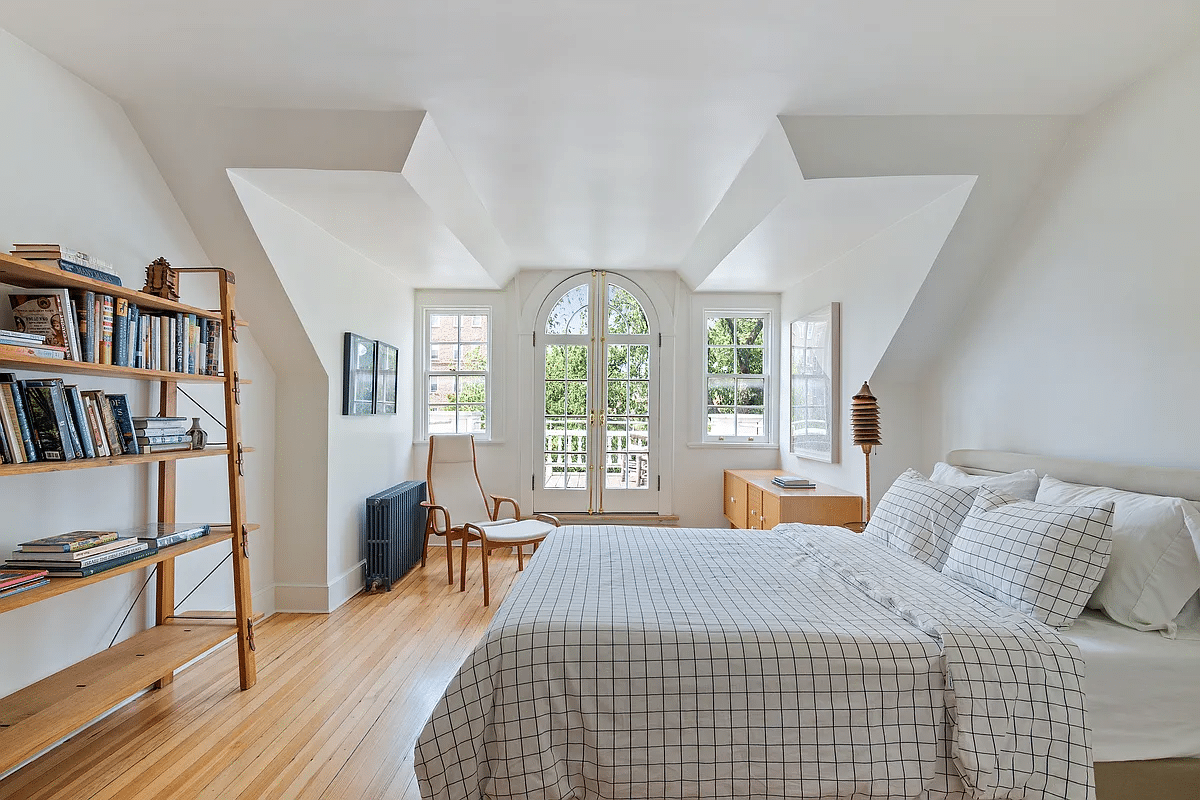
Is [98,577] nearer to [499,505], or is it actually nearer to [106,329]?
[106,329]

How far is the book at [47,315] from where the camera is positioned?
215 cm

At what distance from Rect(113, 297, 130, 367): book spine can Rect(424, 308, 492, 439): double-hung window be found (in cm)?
356

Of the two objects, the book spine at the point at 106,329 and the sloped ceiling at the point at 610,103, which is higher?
the sloped ceiling at the point at 610,103

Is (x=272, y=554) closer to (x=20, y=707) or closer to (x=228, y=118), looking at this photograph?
(x=20, y=707)

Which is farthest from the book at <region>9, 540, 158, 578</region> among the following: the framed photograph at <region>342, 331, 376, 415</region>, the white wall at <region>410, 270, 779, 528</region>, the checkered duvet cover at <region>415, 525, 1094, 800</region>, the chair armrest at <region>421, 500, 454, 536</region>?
the white wall at <region>410, 270, 779, 528</region>

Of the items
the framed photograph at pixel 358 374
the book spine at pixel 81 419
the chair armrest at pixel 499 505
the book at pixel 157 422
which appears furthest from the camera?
the chair armrest at pixel 499 505

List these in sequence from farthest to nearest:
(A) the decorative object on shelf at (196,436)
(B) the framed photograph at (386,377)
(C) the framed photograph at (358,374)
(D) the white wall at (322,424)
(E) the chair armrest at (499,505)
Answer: (E) the chair armrest at (499,505), (B) the framed photograph at (386,377), (C) the framed photograph at (358,374), (D) the white wall at (322,424), (A) the decorative object on shelf at (196,436)

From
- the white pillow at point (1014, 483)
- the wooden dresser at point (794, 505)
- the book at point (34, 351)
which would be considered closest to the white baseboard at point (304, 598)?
the book at point (34, 351)

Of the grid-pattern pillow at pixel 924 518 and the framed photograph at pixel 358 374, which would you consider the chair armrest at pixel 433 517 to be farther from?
the grid-pattern pillow at pixel 924 518

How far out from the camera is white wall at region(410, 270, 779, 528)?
5.88 metres

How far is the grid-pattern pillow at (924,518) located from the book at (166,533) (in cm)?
293

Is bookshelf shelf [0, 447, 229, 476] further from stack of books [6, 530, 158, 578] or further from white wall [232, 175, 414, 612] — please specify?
white wall [232, 175, 414, 612]

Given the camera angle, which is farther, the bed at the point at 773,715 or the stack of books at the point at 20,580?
the stack of books at the point at 20,580

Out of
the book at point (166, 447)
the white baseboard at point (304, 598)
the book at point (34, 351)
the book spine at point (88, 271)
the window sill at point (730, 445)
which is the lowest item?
the white baseboard at point (304, 598)
